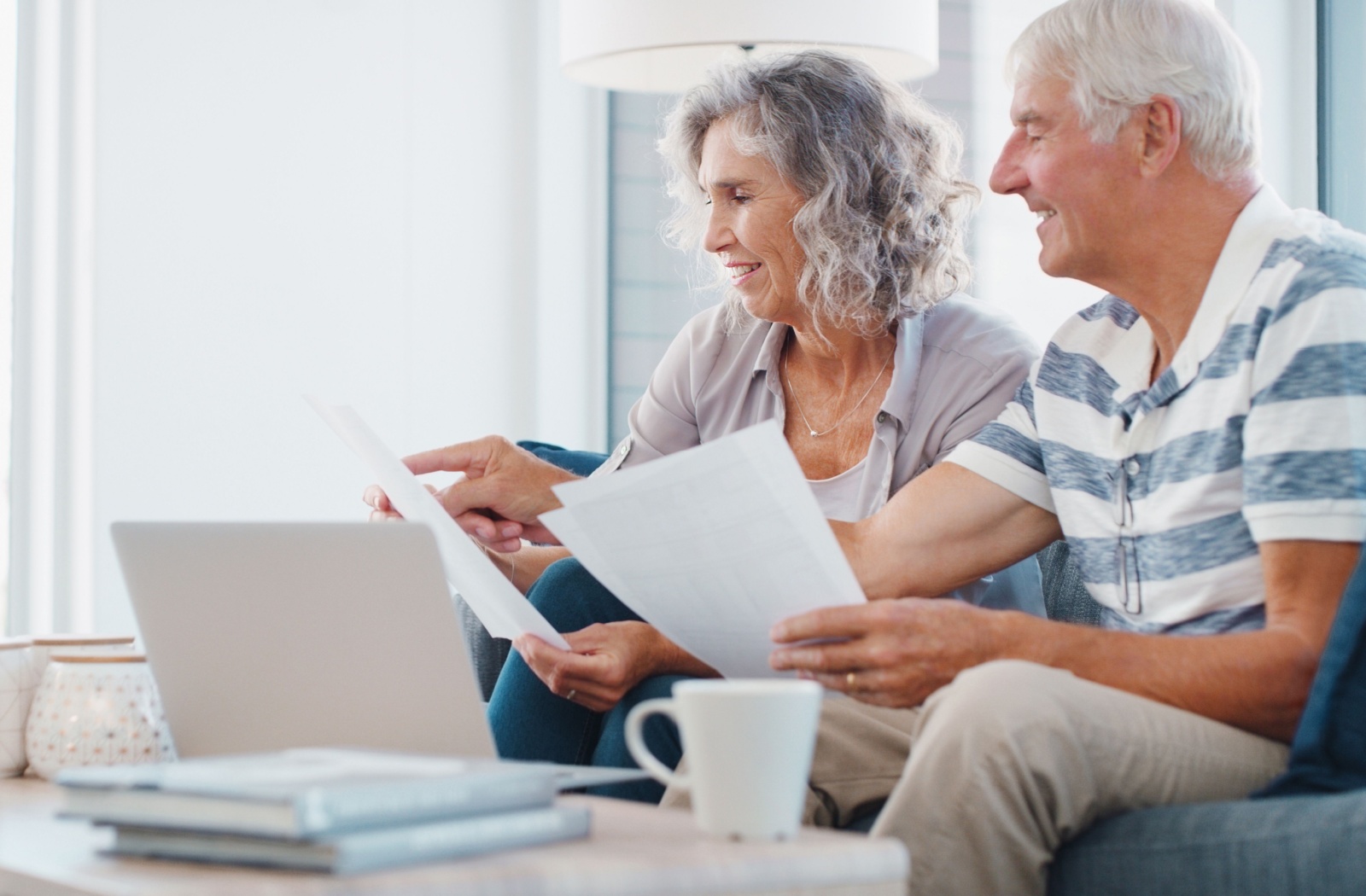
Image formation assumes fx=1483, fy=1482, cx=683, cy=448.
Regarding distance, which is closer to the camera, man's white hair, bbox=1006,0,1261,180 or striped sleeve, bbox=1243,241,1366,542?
striped sleeve, bbox=1243,241,1366,542

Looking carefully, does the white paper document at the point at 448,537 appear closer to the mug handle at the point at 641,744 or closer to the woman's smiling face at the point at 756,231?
the mug handle at the point at 641,744

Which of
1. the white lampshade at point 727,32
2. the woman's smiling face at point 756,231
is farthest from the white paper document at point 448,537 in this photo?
the white lampshade at point 727,32

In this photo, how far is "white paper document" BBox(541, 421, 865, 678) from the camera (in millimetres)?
1068

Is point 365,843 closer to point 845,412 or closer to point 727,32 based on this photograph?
point 845,412

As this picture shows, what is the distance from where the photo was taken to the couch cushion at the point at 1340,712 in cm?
104

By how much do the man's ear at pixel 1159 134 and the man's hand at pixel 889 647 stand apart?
49cm

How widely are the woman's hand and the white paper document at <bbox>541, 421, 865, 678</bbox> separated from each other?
173mm

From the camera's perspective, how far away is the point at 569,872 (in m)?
0.74

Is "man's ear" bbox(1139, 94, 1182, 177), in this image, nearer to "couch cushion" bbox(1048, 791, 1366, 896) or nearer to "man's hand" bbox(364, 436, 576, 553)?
"couch cushion" bbox(1048, 791, 1366, 896)

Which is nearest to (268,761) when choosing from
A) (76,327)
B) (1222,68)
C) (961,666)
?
(961,666)

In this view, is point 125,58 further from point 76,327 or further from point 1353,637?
point 1353,637

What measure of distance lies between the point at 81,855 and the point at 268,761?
0.11 metres

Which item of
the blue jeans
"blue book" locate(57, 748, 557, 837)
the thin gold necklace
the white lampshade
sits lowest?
the blue jeans

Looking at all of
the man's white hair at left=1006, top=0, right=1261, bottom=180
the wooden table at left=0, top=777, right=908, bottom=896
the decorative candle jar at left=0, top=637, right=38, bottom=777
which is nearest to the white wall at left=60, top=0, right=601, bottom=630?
the decorative candle jar at left=0, top=637, right=38, bottom=777
